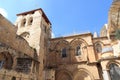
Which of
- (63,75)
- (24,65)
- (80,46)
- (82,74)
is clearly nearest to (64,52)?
(80,46)

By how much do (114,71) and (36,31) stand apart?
11.3 metres

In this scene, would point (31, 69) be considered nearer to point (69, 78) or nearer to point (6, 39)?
point (6, 39)

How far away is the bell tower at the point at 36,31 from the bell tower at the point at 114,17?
925cm

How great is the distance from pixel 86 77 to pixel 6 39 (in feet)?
36.4

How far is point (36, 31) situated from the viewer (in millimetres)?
19172

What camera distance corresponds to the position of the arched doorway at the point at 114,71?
52.7ft

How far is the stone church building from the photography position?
13.8m

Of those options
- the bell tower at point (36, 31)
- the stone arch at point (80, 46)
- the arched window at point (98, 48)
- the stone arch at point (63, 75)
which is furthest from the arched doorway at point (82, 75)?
the bell tower at point (36, 31)

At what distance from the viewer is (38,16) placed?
20.7 m

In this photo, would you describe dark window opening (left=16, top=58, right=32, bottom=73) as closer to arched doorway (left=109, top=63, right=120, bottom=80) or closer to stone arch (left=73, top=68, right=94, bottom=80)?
stone arch (left=73, top=68, right=94, bottom=80)

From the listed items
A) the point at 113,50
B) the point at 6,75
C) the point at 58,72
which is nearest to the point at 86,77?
the point at 58,72

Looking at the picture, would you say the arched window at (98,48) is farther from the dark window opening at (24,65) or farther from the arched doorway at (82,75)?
the dark window opening at (24,65)

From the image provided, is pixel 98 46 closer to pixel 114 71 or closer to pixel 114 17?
pixel 114 71

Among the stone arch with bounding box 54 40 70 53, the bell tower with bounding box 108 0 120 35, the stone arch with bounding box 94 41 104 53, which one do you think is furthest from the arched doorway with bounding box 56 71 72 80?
the bell tower with bounding box 108 0 120 35
